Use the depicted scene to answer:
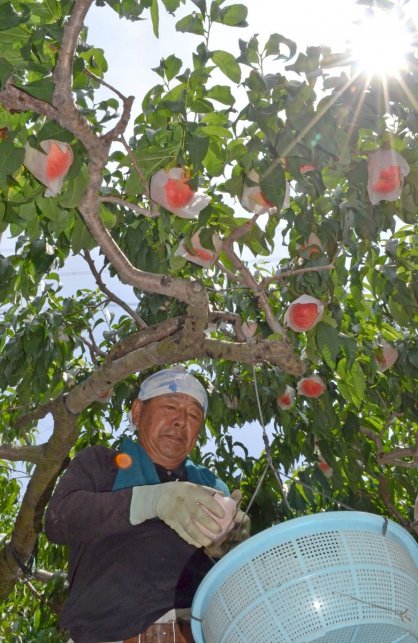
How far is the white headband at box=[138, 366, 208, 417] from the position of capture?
1.89 meters

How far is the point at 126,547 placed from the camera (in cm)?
156

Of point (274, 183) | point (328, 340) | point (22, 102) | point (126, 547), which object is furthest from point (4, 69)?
point (328, 340)

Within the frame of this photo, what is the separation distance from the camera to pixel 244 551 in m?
1.09

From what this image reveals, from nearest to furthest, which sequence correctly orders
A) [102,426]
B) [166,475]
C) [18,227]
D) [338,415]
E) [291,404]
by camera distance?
1. [166,475]
2. [18,227]
3. [291,404]
4. [338,415]
5. [102,426]

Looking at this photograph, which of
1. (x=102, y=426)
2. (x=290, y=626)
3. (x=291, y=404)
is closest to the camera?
(x=290, y=626)

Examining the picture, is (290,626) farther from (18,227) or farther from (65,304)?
(65,304)

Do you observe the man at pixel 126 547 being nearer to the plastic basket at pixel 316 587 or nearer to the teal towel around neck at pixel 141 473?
the teal towel around neck at pixel 141 473

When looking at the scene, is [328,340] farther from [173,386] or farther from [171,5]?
[171,5]

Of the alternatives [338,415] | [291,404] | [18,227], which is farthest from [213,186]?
[338,415]

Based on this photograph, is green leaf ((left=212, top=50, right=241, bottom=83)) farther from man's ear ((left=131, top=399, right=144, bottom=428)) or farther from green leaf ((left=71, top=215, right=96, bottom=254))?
man's ear ((left=131, top=399, right=144, bottom=428))

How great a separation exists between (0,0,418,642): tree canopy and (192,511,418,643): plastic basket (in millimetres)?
169

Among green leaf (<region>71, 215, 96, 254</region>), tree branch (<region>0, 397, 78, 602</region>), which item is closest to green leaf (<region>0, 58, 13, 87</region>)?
green leaf (<region>71, 215, 96, 254</region>)

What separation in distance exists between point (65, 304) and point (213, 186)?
1.25 m

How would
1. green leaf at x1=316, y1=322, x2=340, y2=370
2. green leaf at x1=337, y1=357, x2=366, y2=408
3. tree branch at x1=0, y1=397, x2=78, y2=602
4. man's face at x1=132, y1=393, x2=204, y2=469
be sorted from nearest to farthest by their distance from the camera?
man's face at x1=132, y1=393, x2=204, y2=469 < green leaf at x1=316, y1=322, x2=340, y2=370 < green leaf at x1=337, y1=357, x2=366, y2=408 < tree branch at x1=0, y1=397, x2=78, y2=602
